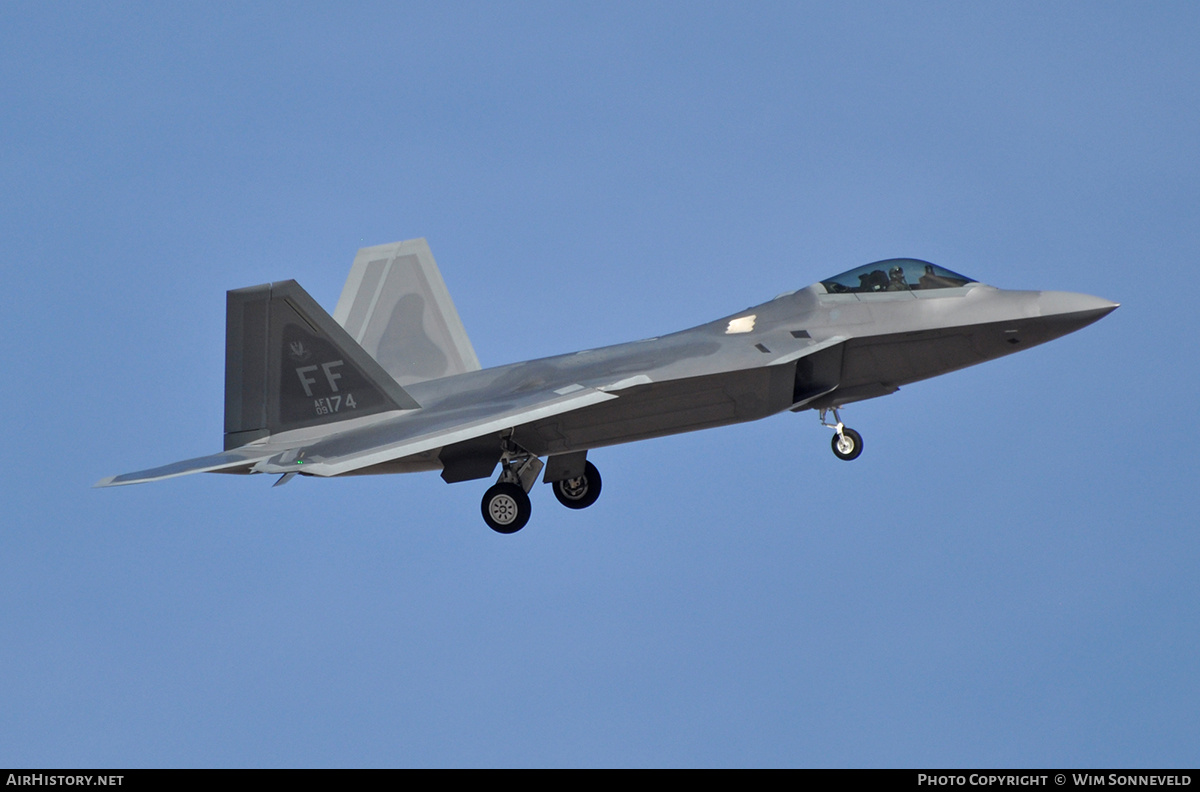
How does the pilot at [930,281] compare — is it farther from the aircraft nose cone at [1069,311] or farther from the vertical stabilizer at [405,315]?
the vertical stabilizer at [405,315]

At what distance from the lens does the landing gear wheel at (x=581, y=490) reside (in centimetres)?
2348

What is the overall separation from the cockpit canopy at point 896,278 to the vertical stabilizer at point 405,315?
672 cm

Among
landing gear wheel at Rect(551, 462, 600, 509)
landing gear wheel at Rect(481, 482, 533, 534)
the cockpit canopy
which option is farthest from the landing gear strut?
the cockpit canopy

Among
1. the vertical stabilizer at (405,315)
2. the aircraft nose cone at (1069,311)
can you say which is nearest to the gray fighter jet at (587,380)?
the aircraft nose cone at (1069,311)

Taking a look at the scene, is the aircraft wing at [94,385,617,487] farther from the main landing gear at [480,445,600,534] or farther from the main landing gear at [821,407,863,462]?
the main landing gear at [821,407,863,462]

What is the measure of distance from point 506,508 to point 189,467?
4412mm

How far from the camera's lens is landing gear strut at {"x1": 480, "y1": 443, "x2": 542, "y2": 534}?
2170 cm

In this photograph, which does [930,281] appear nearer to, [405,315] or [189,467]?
[405,315]

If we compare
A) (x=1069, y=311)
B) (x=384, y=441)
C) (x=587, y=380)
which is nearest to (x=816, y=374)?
(x=587, y=380)

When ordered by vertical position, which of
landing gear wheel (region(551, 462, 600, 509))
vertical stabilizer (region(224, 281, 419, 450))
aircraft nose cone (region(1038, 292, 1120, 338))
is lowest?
landing gear wheel (region(551, 462, 600, 509))

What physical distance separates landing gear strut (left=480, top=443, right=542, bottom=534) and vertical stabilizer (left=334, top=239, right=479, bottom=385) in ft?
11.9

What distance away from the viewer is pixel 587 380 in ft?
69.6

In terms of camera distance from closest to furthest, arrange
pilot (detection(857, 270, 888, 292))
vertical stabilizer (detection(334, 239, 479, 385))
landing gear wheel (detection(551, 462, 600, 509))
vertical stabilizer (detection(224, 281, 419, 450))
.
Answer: pilot (detection(857, 270, 888, 292))
vertical stabilizer (detection(224, 281, 419, 450))
landing gear wheel (detection(551, 462, 600, 509))
vertical stabilizer (detection(334, 239, 479, 385))
